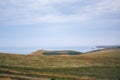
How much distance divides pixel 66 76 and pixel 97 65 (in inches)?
554

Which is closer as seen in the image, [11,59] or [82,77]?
[82,77]

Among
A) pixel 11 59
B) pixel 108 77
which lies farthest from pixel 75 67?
pixel 11 59

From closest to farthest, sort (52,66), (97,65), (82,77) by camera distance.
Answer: (82,77) → (52,66) → (97,65)

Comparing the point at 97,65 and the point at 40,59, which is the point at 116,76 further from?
the point at 40,59

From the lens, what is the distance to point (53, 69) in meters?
54.5

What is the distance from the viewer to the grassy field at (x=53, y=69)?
47969mm

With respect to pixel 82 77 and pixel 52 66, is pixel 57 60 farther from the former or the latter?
pixel 82 77

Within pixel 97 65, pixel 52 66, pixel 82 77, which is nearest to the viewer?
pixel 82 77

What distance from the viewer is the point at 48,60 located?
206ft

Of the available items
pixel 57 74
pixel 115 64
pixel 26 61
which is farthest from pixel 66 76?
pixel 115 64

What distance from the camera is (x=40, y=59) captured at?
206 ft

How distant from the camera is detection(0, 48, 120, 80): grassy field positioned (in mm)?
47969

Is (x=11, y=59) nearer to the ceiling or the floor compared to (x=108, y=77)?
nearer to the ceiling

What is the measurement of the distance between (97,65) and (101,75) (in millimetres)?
9758
